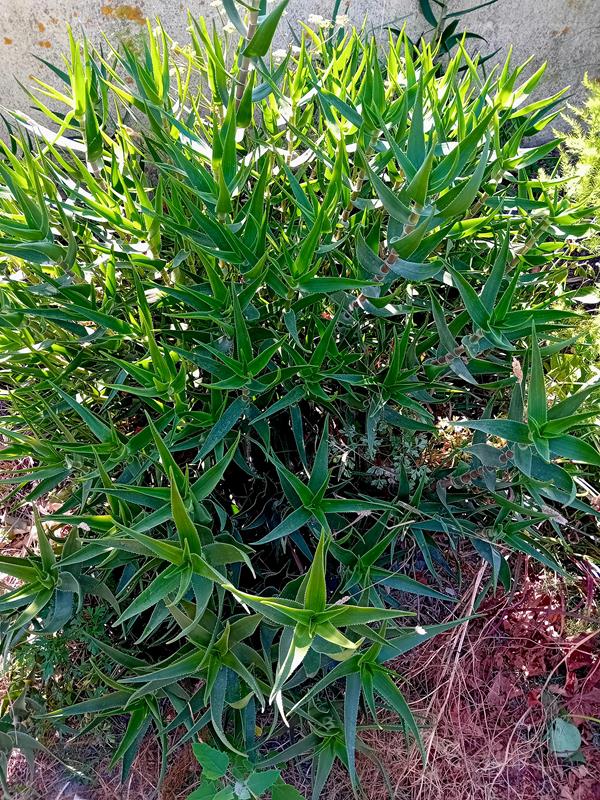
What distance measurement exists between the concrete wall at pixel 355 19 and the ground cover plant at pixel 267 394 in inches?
14.4

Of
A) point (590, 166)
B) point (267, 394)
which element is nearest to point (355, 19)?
point (590, 166)

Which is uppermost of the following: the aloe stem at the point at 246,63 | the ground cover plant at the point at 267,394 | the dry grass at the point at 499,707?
the aloe stem at the point at 246,63

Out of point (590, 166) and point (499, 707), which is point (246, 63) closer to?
point (590, 166)

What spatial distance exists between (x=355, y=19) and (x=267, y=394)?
3.95 feet

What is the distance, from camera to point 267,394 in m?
1.06

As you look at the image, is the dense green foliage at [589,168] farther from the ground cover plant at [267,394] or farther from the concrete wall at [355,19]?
the concrete wall at [355,19]

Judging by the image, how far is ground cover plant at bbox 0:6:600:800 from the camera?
817mm

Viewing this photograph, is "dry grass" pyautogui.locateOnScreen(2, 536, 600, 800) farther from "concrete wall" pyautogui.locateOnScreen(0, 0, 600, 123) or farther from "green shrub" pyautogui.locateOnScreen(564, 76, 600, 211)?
"concrete wall" pyautogui.locateOnScreen(0, 0, 600, 123)

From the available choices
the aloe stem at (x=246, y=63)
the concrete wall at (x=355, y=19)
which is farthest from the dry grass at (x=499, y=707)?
the concrete wall at (x=355, y=19)

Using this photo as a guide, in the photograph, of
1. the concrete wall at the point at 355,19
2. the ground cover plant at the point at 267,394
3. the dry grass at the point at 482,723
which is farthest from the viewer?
the concrete wall at the point at 355,19

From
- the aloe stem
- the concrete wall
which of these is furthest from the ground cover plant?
the concrete wall

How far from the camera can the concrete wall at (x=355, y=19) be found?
4.94 feet

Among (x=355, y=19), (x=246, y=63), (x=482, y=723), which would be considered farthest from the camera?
(x=355, y=19)

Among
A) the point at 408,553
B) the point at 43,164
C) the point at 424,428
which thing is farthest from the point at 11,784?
the point at 43,164
